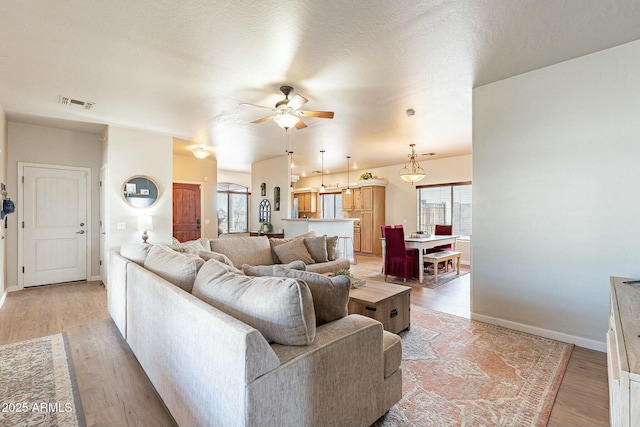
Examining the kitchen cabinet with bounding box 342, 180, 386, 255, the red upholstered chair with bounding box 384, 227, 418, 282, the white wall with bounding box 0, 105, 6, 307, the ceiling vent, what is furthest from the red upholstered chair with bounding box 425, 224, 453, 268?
the white wall with bounding box 0, 105, 6, 307

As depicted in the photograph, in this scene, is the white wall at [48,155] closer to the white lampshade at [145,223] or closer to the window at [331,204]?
the white lampshade at [145,223]

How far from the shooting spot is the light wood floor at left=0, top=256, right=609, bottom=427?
1.88 meters

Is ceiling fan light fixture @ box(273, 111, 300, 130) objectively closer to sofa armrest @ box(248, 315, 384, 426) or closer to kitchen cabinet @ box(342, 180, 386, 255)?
sofa armrest @ box(248, 315, 384, 426)

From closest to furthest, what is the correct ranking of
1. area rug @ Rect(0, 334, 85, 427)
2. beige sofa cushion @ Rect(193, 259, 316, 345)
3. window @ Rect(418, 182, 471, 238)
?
beige sofa cushion @ Rect(193, 259, 316, 345) < area rug @ Rect(0, 334, 85, 427) < window @ Rect(418, 182, 471, 238)

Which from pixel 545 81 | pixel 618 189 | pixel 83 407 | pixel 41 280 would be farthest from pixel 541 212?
pixel 41 280

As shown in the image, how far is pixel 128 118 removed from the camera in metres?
4.46

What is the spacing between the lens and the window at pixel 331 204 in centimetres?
1031

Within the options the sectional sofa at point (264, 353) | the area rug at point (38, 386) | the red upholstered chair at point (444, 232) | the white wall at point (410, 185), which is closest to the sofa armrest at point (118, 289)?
the area rug at point (38, 386)

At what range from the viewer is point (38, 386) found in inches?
84.3

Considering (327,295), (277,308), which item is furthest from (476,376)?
(277,308)

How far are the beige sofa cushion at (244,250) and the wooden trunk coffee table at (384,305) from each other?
5.84ft

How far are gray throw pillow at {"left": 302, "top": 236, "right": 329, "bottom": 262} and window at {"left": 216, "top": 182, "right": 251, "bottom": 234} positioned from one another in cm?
634

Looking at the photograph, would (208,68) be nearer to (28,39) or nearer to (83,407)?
(28,39)

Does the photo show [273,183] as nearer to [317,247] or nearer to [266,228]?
[266,228]
